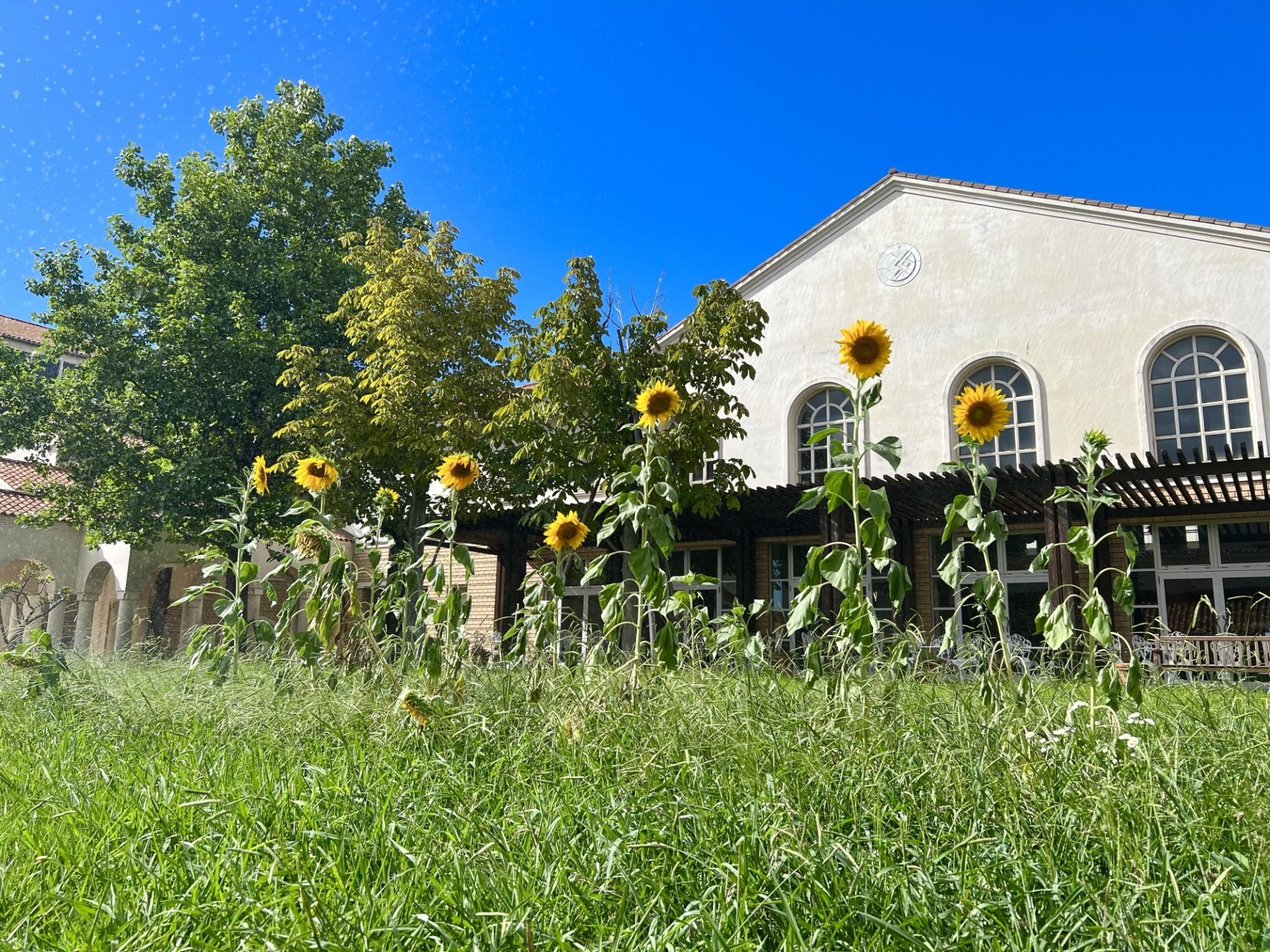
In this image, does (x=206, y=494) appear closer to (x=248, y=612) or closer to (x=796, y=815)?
(x=248, y=612)

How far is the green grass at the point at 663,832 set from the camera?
73.9 inches

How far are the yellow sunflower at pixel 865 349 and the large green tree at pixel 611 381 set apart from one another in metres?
6.41

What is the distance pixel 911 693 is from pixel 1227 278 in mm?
12522

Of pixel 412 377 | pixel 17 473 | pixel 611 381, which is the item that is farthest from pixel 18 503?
pixel 611 381

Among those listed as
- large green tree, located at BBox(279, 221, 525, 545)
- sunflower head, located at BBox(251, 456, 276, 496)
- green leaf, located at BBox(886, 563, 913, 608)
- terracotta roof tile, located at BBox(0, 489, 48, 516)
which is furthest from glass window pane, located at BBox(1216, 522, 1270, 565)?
terracotta roof tile, located at BBox(0, 489, 48, 516)

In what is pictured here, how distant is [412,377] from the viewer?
13.1 meters

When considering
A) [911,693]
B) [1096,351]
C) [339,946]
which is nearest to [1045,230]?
[1096,351]

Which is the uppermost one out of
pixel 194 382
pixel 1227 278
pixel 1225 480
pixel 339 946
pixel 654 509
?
pixel 1227 278

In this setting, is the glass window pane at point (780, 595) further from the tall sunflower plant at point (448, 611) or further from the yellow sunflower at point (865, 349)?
the yellow sunflower at point (865, 349)

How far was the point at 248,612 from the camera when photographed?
72.0 feet

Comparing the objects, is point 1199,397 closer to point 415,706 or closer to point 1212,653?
point 1212,653

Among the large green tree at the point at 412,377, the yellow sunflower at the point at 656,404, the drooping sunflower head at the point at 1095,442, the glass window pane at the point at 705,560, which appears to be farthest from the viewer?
the glass window pane at the point at 705,560

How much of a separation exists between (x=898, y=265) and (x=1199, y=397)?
17.7ft

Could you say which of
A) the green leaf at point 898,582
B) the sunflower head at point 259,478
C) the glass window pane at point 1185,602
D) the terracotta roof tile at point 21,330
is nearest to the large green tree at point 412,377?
the sunflower head at point 259,478
